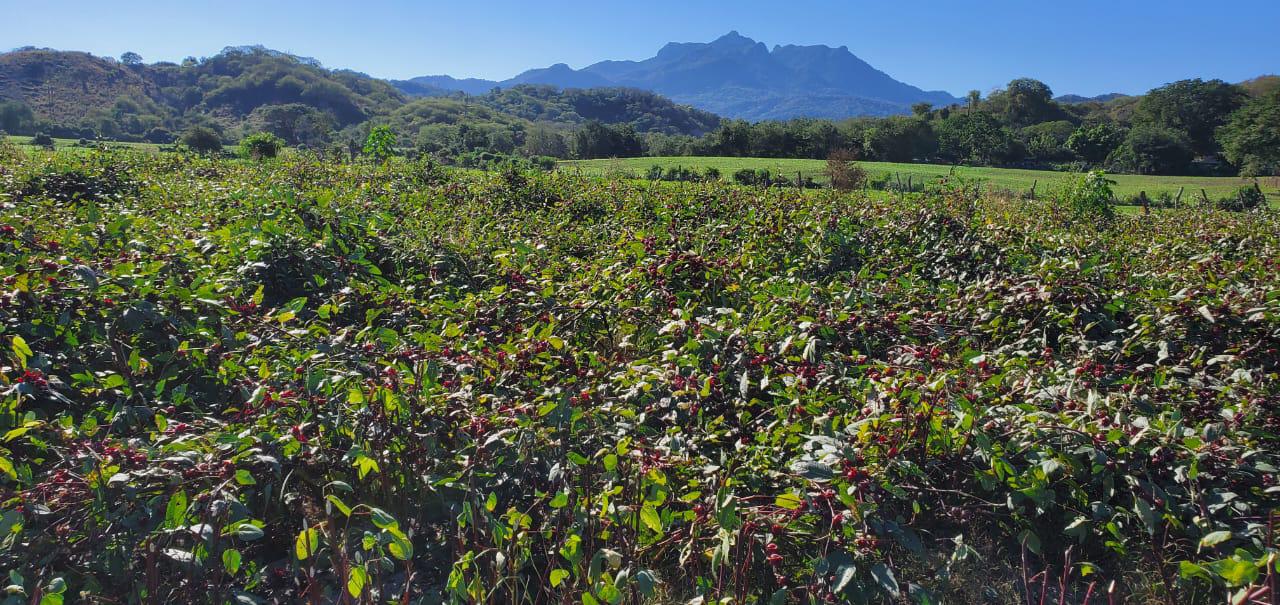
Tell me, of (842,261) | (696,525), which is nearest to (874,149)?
(842,261)

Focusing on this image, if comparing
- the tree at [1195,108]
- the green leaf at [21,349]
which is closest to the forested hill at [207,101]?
the tree at [1195,108]

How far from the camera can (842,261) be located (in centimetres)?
602

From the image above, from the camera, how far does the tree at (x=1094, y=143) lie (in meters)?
72.9

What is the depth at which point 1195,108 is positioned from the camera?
82375 millimetres

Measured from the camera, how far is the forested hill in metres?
94.7

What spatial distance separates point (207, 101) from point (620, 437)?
167m

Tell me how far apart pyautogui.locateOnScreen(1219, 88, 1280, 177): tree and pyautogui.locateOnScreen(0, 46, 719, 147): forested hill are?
81019 mm

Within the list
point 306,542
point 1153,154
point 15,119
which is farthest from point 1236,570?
point 15,119

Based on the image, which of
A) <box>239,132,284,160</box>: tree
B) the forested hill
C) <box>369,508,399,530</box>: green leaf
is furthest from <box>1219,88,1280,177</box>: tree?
the forested hill

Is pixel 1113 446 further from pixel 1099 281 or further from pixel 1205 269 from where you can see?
pixel 1205 269

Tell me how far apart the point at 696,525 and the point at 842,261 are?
4.45 metres

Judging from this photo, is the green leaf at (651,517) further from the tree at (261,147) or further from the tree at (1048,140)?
the tree at (1048,140)

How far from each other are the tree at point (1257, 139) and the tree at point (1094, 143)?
986cm

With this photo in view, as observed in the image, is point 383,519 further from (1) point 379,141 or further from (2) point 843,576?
(1) point 379,141
